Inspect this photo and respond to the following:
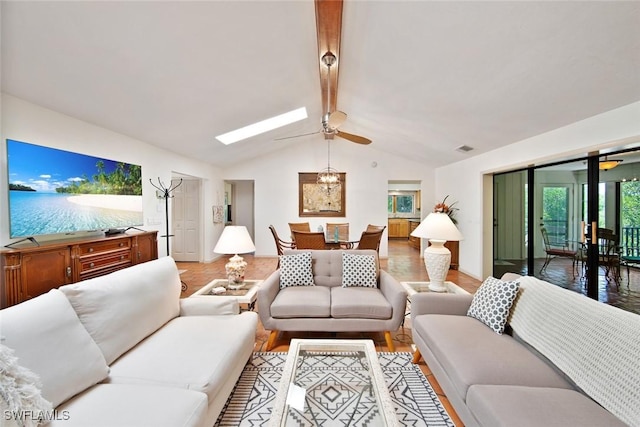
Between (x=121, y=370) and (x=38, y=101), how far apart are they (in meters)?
2.65

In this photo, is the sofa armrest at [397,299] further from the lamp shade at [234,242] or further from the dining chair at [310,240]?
the dining chair at [310,240]

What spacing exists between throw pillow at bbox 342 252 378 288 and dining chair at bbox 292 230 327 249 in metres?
1.31

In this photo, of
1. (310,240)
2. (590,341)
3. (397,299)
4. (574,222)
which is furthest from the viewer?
(310,240)

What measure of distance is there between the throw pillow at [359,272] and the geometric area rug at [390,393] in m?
0.74

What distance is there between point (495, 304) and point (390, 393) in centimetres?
103

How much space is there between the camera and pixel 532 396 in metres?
1.26

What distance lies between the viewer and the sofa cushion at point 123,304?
4.70 feet

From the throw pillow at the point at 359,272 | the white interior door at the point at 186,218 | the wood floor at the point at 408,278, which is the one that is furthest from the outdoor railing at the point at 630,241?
the white interior door at the point at 186,218

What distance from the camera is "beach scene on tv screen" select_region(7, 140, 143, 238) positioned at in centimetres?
228

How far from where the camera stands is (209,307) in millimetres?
2168

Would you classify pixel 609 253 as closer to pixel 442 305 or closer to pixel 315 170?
pixel 442 305

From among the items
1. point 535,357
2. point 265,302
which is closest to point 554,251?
point 535,357

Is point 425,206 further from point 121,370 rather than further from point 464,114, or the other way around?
point 121,370

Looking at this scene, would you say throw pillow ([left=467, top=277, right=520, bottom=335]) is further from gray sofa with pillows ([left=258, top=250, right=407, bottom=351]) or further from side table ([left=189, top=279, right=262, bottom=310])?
side table ([left=189, top=279, right=262, bottom=310])
